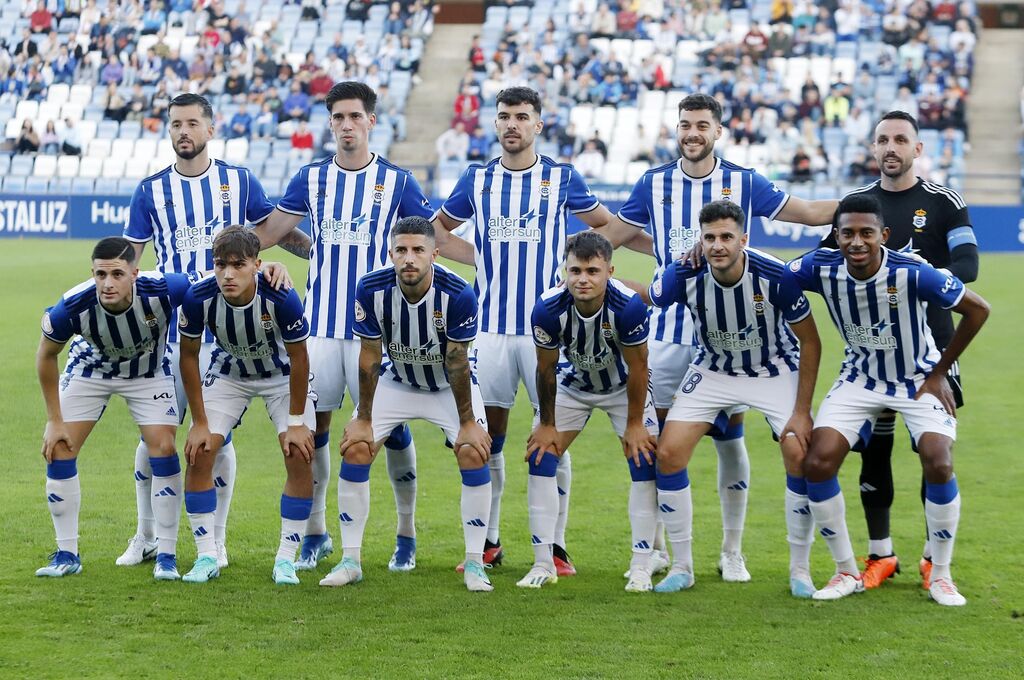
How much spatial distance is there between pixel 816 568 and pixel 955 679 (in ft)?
5.56

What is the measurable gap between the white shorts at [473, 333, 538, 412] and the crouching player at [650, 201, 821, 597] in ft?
2.43

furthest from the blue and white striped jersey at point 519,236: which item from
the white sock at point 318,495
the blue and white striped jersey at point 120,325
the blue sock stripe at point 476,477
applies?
the blue and white striped jersey at point 120,325

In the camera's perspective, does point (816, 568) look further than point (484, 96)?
No

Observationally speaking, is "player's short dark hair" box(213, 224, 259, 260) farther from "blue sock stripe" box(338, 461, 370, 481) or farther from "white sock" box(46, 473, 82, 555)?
"white sock" box(46, 473, 82, 555)

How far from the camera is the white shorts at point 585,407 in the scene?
6516 mm

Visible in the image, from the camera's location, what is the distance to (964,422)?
34.4 feet

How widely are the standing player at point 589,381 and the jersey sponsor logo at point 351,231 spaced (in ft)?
Answer: 3.61

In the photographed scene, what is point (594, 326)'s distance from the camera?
6.24 m

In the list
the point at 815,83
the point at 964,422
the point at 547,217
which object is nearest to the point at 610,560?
the point at 547,217

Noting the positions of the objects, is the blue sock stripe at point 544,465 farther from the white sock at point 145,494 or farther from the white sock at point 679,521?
the white sock at point 145,494

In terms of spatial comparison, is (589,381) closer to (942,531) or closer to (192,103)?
(942,531)

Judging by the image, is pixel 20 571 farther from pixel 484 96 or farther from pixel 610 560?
pixel 484 96

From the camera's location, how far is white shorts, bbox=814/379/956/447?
606cm

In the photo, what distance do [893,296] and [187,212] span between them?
354 centimetres
